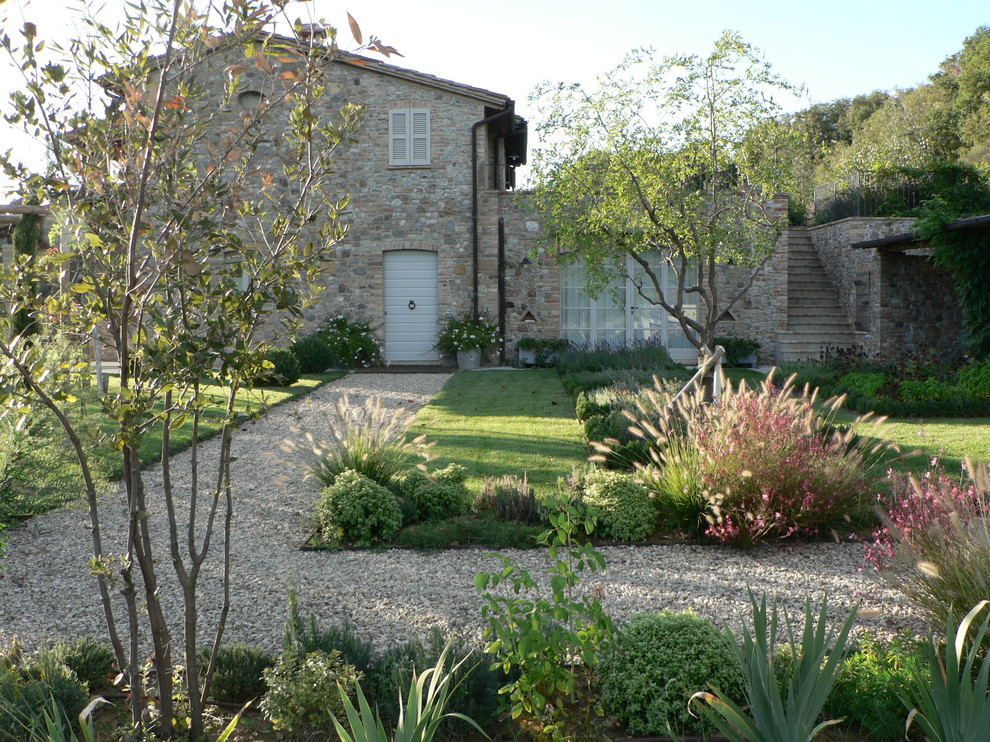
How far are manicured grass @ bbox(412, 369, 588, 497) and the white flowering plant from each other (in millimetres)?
2065

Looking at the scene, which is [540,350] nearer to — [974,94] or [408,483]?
[408,483]

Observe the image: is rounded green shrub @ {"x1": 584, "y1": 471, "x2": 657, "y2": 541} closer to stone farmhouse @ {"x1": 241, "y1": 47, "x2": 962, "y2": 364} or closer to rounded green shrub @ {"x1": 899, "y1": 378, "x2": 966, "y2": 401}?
rounded green shrub @ {"x1": 899, "y1": 378, "x2": 966, "y2": 401}

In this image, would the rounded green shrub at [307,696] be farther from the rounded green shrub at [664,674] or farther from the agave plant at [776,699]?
the agave plant at [776,699]

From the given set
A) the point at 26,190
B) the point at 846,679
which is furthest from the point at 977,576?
the point at 26,190

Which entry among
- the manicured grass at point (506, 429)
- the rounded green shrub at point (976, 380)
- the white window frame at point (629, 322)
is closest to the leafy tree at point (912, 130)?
the white window frame at point (629, 322)

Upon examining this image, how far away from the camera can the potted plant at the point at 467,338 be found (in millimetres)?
16141

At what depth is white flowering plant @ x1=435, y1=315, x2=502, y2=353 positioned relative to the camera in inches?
635

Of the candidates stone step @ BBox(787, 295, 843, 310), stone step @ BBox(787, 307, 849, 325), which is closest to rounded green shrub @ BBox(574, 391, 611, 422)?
stone step @ BBox(787, 307, 849, 325)

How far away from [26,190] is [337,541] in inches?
134

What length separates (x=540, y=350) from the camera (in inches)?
648

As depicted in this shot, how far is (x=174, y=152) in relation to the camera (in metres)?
2.42

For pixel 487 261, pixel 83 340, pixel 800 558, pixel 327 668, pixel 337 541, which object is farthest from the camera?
pixel 487 261

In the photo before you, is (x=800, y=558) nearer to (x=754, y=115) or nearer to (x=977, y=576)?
(x=977, y=576)

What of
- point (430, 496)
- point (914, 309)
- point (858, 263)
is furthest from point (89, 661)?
point (858, 263)
